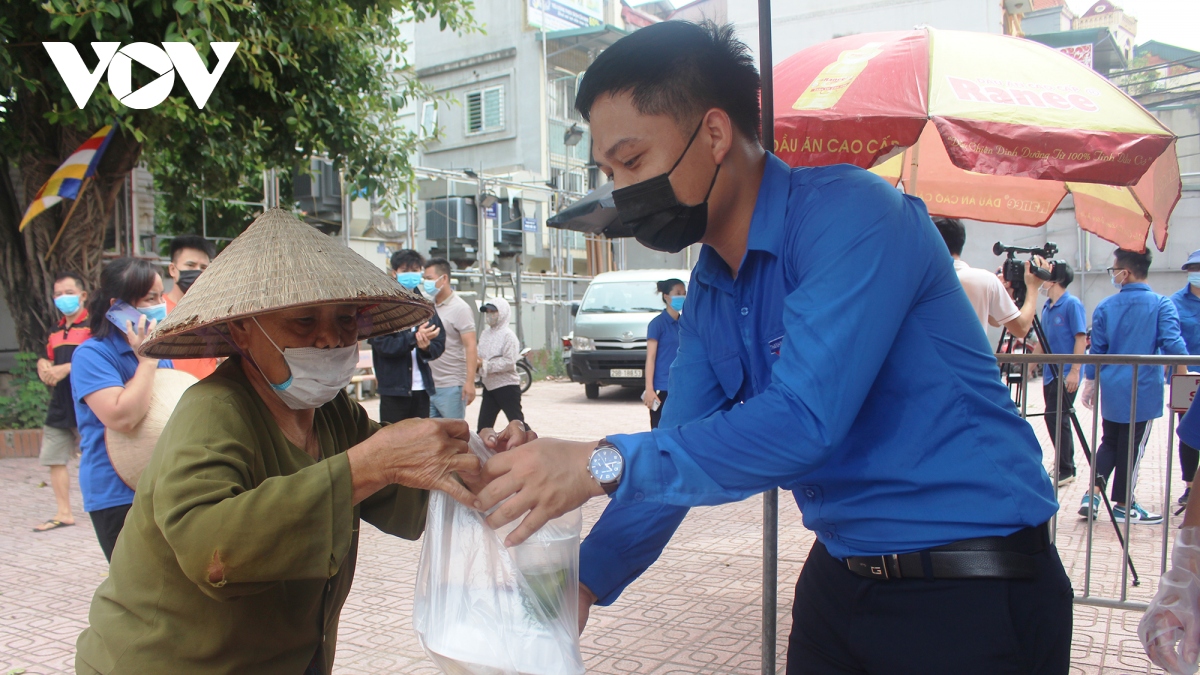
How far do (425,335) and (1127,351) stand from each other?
538 cm

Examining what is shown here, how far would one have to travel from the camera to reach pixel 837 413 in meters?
1.36

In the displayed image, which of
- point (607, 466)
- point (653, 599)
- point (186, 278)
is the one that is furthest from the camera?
point (186, 278)

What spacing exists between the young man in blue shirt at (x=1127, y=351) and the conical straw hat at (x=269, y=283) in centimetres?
588

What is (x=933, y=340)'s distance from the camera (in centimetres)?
152

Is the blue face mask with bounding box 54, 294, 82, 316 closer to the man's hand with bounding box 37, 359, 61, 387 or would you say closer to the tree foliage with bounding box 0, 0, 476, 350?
the man's hand with bounding box 37, 359, 61, 387

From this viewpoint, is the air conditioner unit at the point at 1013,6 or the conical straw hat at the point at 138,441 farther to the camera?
the air conditioner unit at the point at 1013,6

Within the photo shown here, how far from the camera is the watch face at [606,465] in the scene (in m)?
1.45

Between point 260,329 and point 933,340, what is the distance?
1.30 metres

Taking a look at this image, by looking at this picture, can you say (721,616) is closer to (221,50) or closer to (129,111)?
(221,50)

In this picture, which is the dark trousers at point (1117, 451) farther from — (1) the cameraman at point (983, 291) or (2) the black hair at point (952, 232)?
(2) the black hair at point (952, 232)

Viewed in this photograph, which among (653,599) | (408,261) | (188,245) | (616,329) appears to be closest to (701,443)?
(653,599)

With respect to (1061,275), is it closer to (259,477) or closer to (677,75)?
(677,75)

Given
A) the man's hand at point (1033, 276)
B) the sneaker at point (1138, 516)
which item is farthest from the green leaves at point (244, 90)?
the sneaker at point (1138, 516)

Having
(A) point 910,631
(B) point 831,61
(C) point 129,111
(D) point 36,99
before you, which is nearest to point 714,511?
(B) point 831,61
